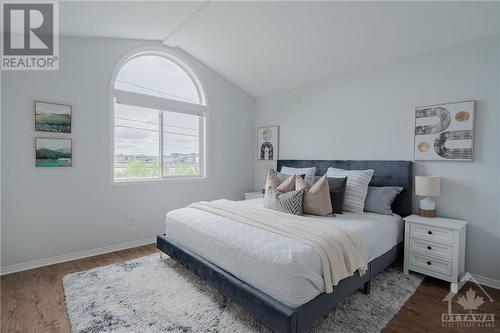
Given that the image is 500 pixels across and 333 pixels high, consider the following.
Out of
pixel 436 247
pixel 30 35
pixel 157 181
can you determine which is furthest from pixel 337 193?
pixel 30 35

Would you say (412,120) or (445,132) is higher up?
(412,120)

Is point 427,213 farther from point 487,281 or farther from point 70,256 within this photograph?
point 70,256

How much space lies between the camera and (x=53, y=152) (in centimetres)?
283

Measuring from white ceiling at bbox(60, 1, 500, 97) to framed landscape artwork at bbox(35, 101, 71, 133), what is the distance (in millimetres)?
865

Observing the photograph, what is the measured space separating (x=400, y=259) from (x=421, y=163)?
3.75 ft

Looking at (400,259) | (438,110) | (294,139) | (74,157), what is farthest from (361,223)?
(74,157)

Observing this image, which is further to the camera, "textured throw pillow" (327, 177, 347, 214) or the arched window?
the arched window

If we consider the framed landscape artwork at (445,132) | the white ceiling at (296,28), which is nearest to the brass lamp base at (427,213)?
the framed landscape artwork at (445,132)

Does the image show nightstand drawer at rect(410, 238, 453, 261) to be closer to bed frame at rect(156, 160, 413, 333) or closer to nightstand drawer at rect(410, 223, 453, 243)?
nightstand drawer at rect(410, 223, 453, 243)

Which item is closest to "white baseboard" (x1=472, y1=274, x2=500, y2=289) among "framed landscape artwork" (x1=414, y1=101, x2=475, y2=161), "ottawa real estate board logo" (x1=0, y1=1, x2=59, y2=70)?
"framed landscape artwork" (x1=414, y1=101, x2=475, y2=161)

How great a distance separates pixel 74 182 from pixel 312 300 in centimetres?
298

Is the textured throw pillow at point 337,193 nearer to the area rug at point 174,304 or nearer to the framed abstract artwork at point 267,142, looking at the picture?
the area rug at point 174,304

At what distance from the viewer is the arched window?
347 cm

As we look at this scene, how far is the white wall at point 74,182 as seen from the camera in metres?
2.63
